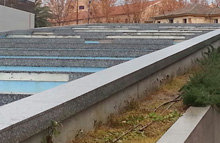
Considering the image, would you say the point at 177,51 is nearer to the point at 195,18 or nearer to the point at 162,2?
the point at 195,18

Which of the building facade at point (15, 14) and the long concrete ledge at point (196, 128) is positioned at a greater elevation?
the building facade at point (15, 14)

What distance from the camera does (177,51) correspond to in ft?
22.3

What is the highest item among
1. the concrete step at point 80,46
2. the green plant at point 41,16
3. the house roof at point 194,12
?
the house roof at point 194,12

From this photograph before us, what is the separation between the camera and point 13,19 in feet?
51.1

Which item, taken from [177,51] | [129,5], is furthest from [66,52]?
[129,5]

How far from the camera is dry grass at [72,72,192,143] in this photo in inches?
141

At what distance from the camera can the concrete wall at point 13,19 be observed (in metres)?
14.8

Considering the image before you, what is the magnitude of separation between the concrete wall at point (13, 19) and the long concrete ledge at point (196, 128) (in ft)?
38.1

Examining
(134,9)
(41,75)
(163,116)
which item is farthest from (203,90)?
(134,9)

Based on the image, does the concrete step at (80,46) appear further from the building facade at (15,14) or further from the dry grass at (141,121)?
the building facade at (15,14)

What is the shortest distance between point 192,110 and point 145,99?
3.11 ft

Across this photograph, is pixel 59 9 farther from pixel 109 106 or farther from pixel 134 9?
pixel 109 106

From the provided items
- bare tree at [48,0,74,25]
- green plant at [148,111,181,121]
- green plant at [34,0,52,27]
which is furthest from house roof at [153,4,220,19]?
green plant at [148,111,181,121]

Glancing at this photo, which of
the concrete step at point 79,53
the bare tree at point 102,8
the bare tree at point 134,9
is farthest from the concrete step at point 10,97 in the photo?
the bare tree at point 134,9
